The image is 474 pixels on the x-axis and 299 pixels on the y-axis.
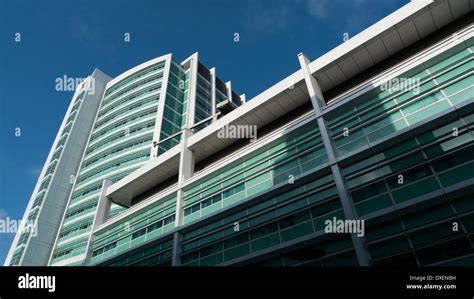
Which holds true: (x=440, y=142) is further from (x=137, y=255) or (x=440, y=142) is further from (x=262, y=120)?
(x=137, y=255)

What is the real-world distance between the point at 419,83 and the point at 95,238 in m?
26.0

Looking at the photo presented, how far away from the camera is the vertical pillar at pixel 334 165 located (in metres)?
12.6

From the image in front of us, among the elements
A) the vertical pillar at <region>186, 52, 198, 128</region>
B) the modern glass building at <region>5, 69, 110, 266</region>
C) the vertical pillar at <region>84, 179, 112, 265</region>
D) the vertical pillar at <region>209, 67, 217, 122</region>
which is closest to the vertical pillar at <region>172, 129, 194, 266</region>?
the vertical pillar at <region>84, 179, 112, 265</region>

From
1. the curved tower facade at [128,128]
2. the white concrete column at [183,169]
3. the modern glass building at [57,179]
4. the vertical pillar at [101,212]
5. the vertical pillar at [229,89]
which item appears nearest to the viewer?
the white concrete column at [183,169]

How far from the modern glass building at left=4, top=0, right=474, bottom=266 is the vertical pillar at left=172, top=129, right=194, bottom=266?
90mm

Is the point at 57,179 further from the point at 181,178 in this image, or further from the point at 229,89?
the point at 181,178

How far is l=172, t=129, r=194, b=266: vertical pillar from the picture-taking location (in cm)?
1945

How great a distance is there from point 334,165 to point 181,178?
11490mm

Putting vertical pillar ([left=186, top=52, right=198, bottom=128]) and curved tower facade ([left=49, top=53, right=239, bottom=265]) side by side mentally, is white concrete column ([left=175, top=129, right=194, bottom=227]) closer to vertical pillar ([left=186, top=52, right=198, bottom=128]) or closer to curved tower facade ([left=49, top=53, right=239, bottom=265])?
curved tower facade ([left=49, top=53, right=239, bottom=265])

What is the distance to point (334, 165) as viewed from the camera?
15.3 metres

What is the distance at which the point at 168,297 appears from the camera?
17.3 feet

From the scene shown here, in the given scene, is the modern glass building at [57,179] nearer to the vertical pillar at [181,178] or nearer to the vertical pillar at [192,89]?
the vertical pillar at [192,89]

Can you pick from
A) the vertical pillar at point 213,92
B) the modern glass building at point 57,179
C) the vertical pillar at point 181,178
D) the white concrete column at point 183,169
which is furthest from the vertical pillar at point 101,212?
the vertical pillar at point 213,92

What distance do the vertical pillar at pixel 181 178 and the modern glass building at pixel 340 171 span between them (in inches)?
3.5
